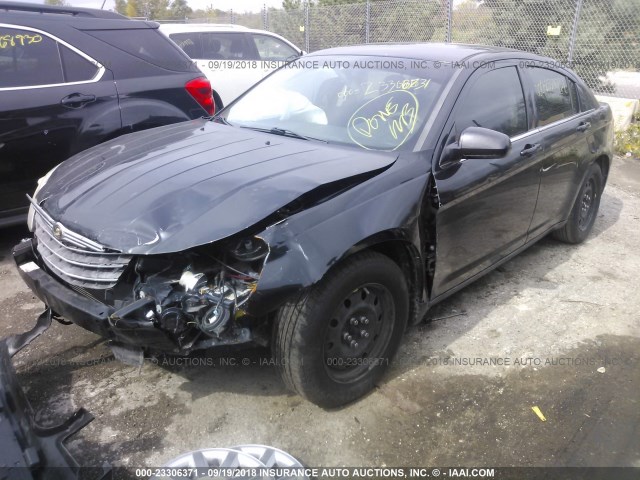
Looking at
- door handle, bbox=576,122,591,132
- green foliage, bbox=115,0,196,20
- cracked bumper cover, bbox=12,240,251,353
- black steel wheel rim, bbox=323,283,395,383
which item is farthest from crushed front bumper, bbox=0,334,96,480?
green foliage, bbox=115,0,196,20

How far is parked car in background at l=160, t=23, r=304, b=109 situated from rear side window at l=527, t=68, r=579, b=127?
4223mm

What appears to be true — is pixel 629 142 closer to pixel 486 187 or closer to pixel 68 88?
pixel 486 187

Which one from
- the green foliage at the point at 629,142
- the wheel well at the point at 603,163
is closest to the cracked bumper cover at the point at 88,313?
the wheel well at the point at 603,163

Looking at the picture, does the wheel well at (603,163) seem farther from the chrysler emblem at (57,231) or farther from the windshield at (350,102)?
the chrysler emblem at (57,231)

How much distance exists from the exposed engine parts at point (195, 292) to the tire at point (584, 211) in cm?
339

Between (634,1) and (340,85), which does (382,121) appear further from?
(634,1)

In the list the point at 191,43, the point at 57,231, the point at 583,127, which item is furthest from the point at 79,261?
the point at 191,43

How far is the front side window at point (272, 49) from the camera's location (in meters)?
8.88

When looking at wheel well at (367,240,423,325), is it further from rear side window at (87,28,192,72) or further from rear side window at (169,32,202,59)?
rear side window at (169,32,202,59)

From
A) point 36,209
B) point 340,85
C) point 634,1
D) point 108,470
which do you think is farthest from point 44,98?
point 634,1

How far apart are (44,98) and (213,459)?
3.28m

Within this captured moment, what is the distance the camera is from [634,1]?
981 cm

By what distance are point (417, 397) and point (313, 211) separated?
1.24m

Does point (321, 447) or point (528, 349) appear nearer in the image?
point (321, 447)
